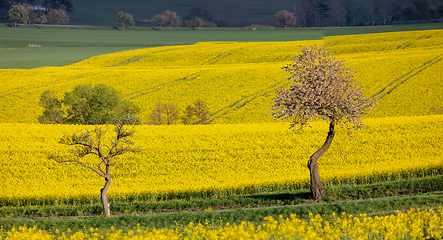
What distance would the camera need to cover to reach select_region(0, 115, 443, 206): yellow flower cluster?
27.3 metres

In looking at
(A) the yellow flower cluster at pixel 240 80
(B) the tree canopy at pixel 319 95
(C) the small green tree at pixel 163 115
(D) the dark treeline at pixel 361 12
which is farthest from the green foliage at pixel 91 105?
(D) the dark treeline at pixel 361 12

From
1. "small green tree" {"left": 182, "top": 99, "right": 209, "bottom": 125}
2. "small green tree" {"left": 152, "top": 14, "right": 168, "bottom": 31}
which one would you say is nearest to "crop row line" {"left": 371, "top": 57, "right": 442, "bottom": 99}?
"small green tree" {"left": 182, "top": 99, "right": 209, "bottom": 125}

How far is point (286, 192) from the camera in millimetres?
26562

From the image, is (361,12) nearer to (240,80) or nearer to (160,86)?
(240,80)

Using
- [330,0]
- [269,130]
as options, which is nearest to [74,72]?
[269,130]

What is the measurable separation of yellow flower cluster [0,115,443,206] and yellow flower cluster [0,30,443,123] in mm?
13456

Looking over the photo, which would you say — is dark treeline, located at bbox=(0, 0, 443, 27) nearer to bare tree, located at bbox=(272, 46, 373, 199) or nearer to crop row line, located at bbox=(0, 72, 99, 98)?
crop row line, located at bbox=(0, 72, 99, 98)

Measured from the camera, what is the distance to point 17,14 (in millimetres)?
106750

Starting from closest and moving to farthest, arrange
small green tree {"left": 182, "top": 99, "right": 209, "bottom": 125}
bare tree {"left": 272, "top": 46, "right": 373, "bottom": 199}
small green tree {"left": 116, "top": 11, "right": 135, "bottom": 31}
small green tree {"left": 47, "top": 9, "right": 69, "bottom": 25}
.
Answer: bare tree {"left": 272, "top": 46, "right": 373, "bottom": 199} → small green tree {"left": 182, "top": 99, "right": 209, "bottom": 125} → small green tree {"left": 47, "top": 9, "right": 69, "bottom": 25} → small green tree {"left": 116, "top": 11, "right": 135, "bottom": 31}

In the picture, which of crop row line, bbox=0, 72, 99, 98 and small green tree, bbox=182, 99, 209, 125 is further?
crop row line, bbox=0, 72, 99, 98

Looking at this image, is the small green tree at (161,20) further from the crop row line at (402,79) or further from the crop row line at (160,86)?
the crop row line at (402,79)

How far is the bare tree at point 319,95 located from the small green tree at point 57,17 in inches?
4181

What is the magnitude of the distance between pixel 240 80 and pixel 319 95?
131 feet

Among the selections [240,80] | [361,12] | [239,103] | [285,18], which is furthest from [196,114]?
[285,18]
